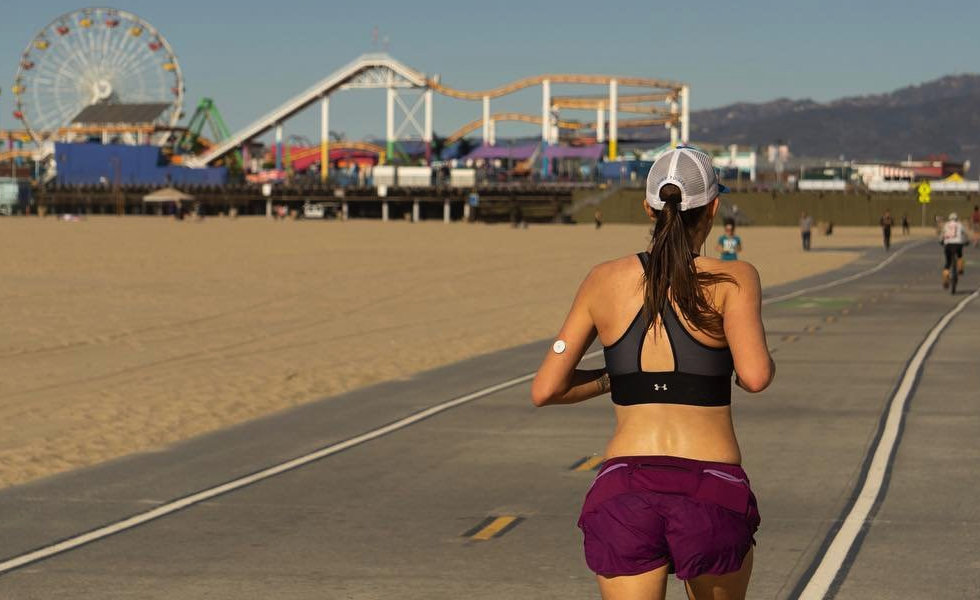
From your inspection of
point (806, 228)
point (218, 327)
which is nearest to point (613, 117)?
Result: point (806, 228)

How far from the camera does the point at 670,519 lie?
159 inches

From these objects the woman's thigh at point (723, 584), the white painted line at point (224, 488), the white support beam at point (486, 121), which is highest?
the white support beam at point (486, 121)

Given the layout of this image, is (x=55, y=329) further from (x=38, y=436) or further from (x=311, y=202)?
(x=311, y=202)

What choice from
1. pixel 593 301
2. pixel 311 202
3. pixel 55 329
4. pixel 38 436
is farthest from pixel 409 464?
pixel 311 202

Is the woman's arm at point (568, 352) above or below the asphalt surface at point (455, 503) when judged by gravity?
above

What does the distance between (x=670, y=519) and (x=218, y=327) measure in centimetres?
2439

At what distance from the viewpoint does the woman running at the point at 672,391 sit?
405cm

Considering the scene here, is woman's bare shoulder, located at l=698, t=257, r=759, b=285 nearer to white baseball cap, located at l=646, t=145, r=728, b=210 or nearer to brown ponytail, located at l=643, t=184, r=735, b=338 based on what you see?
brown ponytail, located at l=643, t=184, r=735, b=338

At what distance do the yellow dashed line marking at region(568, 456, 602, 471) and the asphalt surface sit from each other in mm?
58

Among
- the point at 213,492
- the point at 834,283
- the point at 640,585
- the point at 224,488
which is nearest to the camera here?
the point at 640,585

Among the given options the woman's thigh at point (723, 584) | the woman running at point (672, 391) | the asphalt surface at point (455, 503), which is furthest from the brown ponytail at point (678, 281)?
the asphalt surface at point (455, 503)

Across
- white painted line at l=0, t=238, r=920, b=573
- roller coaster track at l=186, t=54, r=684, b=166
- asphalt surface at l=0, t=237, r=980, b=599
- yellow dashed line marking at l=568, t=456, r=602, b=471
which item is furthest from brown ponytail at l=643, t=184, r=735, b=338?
roller coaster track at l=186, t=54, r=684, b=166

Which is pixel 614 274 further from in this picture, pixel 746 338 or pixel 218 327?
pixel 218 327

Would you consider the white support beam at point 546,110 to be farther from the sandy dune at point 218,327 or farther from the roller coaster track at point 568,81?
the sandy dune at point 218,327
